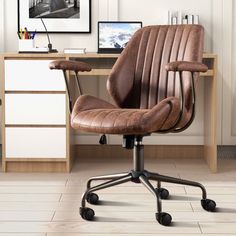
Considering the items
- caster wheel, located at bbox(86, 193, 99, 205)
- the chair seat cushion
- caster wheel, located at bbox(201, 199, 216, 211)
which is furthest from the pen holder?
caster wheel, located at bbox(201, 199, 216, 211)

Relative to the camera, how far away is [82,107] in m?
2.69

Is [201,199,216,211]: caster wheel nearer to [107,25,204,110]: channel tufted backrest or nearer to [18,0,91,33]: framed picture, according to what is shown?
[107,25,204,110]: channel tufted backrest

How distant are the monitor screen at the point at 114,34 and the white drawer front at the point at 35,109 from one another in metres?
0.58

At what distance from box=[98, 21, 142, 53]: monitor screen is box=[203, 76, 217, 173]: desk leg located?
0.62 metres

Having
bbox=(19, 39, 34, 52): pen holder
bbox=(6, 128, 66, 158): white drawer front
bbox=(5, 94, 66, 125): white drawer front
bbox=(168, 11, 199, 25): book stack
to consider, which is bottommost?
bbox=(6, 128, 66, 158): white drawer front

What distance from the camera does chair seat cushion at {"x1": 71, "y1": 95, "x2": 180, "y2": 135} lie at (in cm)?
237

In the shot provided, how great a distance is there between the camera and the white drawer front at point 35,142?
351 centimetres

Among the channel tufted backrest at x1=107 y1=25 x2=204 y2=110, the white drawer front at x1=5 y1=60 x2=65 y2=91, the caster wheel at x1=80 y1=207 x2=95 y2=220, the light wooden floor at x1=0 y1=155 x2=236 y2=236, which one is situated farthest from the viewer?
the white drawer front at x1=5 y1=60 x2=65 y2=91

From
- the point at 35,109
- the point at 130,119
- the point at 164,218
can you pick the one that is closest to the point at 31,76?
the point at 35,109

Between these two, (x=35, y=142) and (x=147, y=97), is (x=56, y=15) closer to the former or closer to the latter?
(x=35, y=142)

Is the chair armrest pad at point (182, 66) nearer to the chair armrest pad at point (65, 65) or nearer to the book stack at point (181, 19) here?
the chair armrest pad at point (65, 65)

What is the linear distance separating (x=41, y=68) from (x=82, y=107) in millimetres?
884

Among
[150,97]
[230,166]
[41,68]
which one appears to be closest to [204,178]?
[230,166]

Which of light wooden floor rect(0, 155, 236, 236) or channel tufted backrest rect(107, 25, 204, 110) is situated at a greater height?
channel tufted backrest rect(107, 25, 204, 110)
